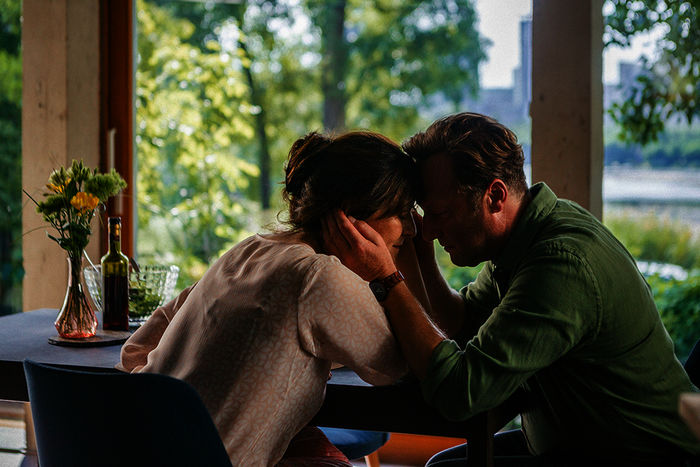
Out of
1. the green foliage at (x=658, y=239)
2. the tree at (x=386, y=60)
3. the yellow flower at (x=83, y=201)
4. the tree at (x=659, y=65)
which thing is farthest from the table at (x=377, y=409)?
the tree at (x=386, y=60)

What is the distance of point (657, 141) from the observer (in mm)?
3014

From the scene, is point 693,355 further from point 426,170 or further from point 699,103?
point 699,103

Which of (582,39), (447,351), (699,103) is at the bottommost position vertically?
(447,351)

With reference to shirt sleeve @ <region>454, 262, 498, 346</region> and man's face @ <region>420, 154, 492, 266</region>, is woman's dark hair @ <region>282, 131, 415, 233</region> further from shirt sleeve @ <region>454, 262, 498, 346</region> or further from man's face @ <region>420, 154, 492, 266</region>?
shirt sleeve @ <region>454, 262, 498, 346</region>

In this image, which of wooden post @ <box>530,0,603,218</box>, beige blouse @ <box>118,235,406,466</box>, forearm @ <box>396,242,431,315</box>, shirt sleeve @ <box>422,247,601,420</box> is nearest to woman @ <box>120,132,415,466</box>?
beige blouse @ <box>118,235,406,466</box>

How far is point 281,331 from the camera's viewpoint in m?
1.30

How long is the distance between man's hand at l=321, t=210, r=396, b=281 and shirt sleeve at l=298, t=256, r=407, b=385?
0.36 ft

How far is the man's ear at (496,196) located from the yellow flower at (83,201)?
3.40 feet

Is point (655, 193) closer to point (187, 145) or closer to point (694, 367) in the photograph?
point (694, 367)

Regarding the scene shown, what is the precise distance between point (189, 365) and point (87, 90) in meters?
2.38

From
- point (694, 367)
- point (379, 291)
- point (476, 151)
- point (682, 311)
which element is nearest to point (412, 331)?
point (379, 291)

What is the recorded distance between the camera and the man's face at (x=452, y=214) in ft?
5.37

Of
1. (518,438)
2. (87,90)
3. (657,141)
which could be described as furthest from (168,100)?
(518,438)

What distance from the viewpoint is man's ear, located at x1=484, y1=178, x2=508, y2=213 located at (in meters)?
1.62
